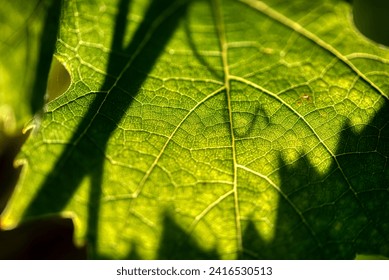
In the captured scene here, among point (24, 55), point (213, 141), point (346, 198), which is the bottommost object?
point (346, 198)

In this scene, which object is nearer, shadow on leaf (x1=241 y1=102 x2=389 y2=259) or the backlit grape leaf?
shadow on leaf (x1=241 y1=102 x2=389 y2=259)

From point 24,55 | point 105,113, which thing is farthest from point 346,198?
point 24,55

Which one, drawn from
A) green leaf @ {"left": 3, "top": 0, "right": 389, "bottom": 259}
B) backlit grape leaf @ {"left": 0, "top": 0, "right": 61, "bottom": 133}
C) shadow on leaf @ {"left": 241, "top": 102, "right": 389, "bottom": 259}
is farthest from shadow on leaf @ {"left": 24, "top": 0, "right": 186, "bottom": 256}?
shadow on leaf @ {"left": 241, "top": 102, "right": 389, "bottom": 259}

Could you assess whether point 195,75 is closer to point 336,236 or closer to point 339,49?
point 339,49

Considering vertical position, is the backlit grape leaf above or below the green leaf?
above

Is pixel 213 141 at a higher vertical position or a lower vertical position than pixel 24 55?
lower

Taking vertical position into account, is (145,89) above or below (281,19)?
below

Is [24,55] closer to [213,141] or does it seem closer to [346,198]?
[213,141]

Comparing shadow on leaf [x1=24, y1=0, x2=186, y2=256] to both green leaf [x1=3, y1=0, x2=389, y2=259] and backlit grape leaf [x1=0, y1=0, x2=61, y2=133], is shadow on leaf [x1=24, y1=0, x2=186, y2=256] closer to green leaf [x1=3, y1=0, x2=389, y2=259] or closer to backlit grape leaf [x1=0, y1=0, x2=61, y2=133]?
green leaf [x1=3, y1=0, x2=389, y2=259]
